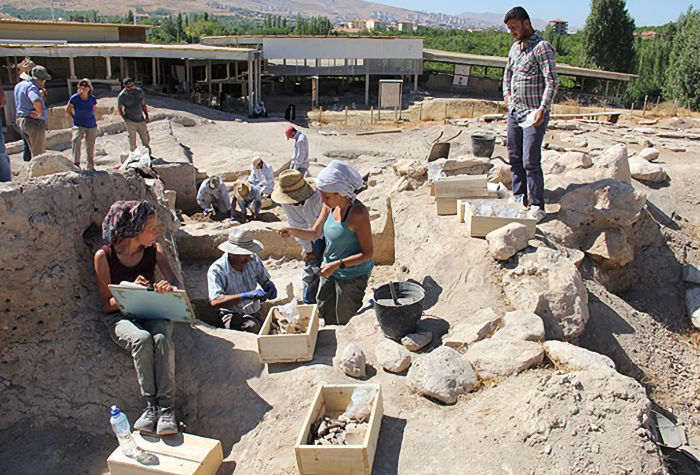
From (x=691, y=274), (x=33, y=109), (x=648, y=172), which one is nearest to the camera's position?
(x=691, y=274)

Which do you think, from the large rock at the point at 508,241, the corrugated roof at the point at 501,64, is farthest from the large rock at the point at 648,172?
the corrugated roof at the point at 501,64

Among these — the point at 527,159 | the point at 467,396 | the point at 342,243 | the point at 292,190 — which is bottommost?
the point at 467,396

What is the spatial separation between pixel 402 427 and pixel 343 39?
92.7 ft

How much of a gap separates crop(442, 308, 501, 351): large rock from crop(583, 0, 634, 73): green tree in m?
39.0

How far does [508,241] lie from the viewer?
5906 millimetres

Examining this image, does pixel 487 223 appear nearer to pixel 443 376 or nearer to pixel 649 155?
pixel 443 376

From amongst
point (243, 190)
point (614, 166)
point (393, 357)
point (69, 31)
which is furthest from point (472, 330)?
point (69, 31)

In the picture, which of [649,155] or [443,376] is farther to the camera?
[649,155]

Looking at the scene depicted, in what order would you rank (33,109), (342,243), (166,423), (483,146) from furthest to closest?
(483,146), (33,109), (342,243), (166,423)

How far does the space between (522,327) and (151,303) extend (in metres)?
2.77

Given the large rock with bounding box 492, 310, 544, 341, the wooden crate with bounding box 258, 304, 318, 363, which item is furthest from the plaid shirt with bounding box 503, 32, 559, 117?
the wooden crate with bounding box 258, 304, 318, 363

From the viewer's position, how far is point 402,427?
12.9 feet

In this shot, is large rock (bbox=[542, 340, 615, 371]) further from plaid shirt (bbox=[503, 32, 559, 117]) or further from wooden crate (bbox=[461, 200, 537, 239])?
plaid shirt (bbox=[503, 32, 559, 117])

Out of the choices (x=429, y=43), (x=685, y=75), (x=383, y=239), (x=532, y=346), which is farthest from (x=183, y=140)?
(x=429, y=43)
